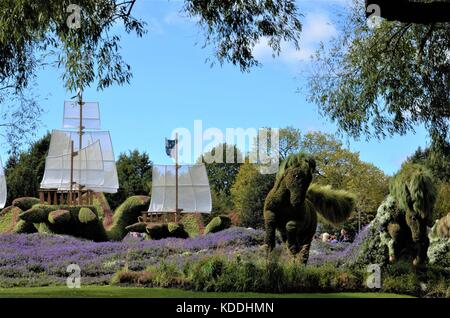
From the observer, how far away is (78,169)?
2589cm

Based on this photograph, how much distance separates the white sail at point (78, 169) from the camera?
25938 mm

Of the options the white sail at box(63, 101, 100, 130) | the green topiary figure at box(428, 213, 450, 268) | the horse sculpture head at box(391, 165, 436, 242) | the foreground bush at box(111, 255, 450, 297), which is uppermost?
the white sail at box(63, 101, 100, 130)

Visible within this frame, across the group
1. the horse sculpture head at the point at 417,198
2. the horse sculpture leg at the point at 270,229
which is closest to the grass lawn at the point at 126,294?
the horse sculpture head at the point at 417,198

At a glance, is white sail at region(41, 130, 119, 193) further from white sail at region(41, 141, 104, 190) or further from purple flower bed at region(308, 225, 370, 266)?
purple flower bed at region(308, 225, 370, 266)

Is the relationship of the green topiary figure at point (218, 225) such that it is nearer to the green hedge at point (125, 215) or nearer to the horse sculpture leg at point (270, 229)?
the green hedge at point (125, 215)

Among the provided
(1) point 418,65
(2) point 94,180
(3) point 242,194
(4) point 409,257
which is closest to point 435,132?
(1) point 418,65

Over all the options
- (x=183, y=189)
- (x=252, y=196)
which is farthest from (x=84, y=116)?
(x=252, y=196)

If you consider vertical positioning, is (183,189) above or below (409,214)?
above

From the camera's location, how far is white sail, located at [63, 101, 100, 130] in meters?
25.2

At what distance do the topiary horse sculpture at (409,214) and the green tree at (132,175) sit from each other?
30.3 m

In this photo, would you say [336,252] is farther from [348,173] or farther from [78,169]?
[348,173]

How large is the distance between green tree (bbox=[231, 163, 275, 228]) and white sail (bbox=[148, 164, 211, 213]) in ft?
26.5

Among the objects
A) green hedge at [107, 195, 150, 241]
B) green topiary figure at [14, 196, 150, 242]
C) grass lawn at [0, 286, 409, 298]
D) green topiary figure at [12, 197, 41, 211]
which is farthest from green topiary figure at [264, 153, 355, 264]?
green topiary figure at [12, 197, 41, 211]

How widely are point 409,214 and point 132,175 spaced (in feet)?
110
